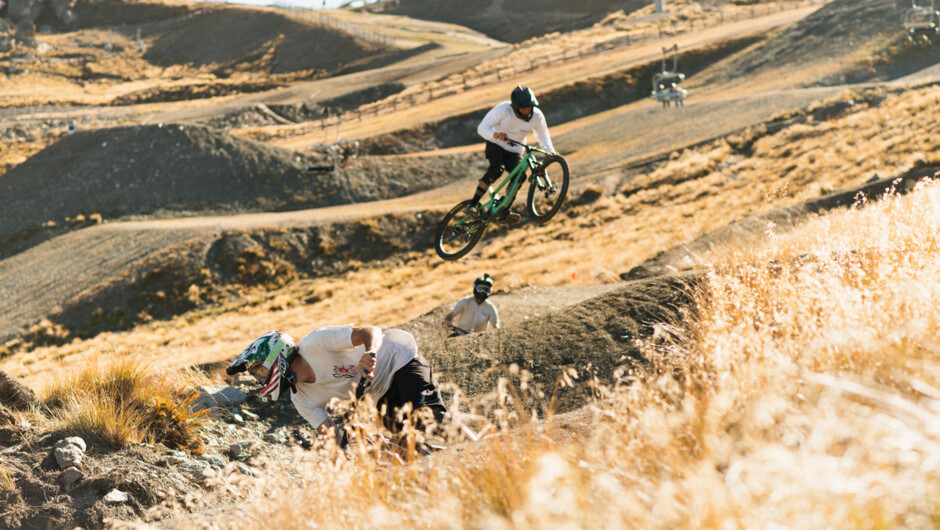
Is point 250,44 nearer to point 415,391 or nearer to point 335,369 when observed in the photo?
point 335,369

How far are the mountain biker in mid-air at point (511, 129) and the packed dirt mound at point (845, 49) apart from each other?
4770 centimetres

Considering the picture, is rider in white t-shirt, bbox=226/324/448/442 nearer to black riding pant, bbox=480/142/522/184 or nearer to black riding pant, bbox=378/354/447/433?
black riding pant, bbox=378/354/447/433

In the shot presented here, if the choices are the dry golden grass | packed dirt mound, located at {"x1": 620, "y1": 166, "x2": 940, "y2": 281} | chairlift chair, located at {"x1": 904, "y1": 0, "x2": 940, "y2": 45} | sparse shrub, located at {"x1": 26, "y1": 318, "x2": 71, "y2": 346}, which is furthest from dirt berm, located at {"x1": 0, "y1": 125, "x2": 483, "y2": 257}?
the dry golden grass

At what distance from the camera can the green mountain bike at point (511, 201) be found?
11.2 metres

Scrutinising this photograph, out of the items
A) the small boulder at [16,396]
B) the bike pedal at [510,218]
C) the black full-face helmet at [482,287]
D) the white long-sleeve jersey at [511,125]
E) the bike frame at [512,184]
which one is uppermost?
the white long-sleeve jersey at [511,125]

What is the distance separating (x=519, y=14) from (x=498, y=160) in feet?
424

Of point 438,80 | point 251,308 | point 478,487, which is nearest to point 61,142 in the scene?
point 251,308

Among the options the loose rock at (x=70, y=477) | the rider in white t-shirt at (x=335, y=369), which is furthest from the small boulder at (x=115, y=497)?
the rider in white t-shirt at (x=335, y=369)

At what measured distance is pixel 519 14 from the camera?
132625 millimetres

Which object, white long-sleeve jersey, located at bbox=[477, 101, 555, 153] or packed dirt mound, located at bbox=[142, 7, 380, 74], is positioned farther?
packed dirt mound, located at bbox=[142, 7, 380, 74]

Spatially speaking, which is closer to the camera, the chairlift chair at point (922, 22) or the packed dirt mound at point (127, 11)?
the chairlift chair at point (922, 22)

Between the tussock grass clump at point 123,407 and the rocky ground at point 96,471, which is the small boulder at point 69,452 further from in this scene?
the tussock grass clump at point 123,407

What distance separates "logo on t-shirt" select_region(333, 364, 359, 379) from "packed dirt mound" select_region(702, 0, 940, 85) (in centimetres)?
5336

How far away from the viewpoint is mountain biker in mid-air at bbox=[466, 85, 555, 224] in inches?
399
